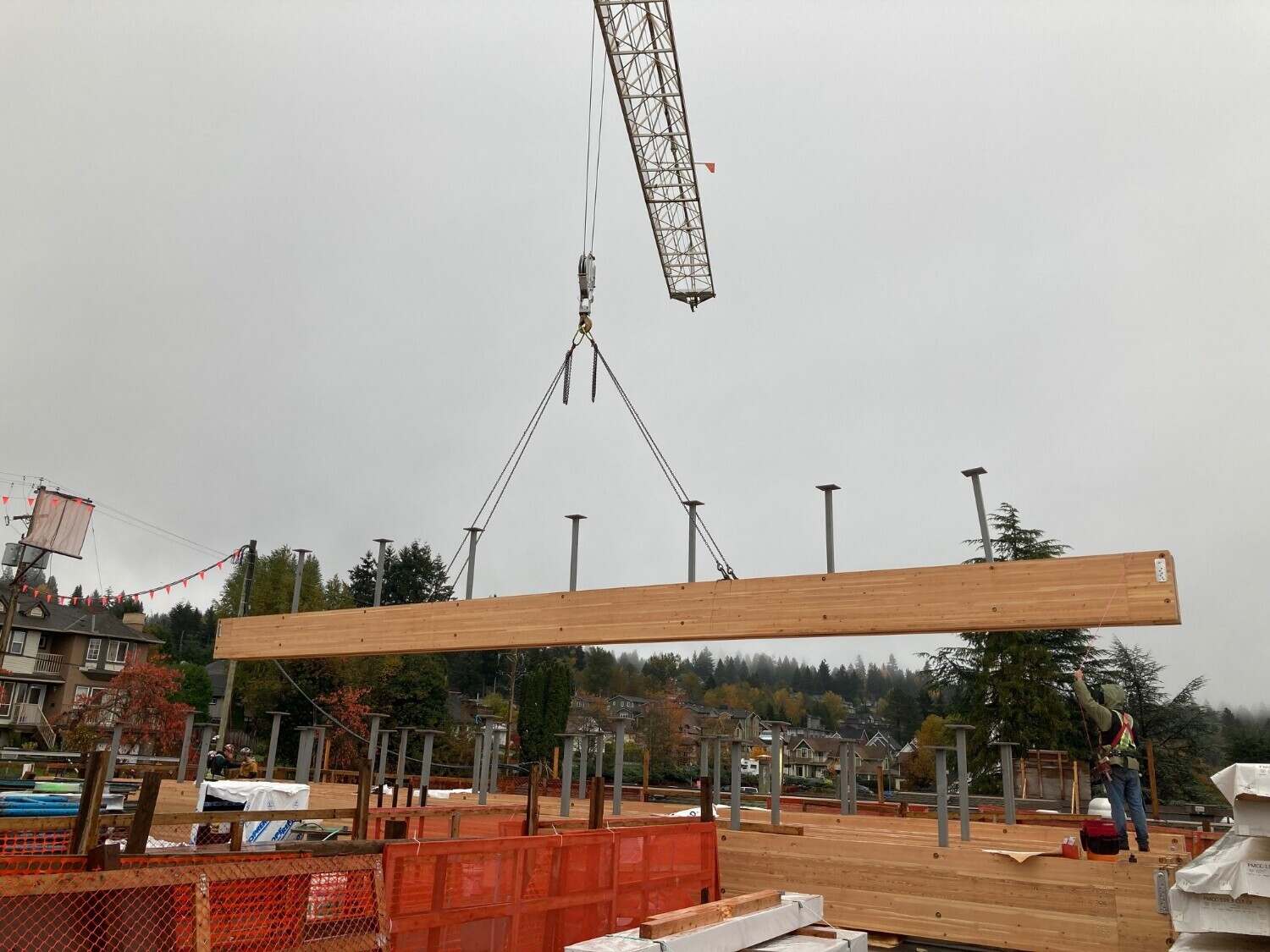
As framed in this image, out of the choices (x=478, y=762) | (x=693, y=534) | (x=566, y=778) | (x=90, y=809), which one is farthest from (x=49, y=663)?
(x=90, y=809)

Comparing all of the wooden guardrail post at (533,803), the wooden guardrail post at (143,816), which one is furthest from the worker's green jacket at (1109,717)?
the wooden guardrail post at (143,816)

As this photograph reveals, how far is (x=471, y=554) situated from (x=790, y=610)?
403 centimetres

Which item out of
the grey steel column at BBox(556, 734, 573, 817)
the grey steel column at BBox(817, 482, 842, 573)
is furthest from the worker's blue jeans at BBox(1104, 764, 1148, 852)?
the grey steel column at BBox(556, 734, 573, 817)

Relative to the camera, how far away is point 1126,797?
24.0 ft

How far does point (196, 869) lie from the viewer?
3699 millimetres

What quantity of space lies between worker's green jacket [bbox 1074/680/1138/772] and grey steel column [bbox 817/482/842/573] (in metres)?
2.22

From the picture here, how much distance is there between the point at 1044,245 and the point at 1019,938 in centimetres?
1253

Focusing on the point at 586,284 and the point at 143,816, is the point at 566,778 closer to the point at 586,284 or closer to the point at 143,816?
the point at 143,816

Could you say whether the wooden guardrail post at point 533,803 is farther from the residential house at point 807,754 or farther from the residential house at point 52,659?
the residential house at point 807,754

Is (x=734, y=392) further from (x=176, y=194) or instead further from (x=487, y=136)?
(x=176, y=194)

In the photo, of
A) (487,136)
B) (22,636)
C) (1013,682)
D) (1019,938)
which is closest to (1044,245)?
(487,136)

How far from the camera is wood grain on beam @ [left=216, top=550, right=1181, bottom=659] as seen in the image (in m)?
6.66

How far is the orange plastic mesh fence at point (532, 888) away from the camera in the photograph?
4785 millimetres

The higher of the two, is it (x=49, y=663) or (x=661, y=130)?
(x=661, y=130)
